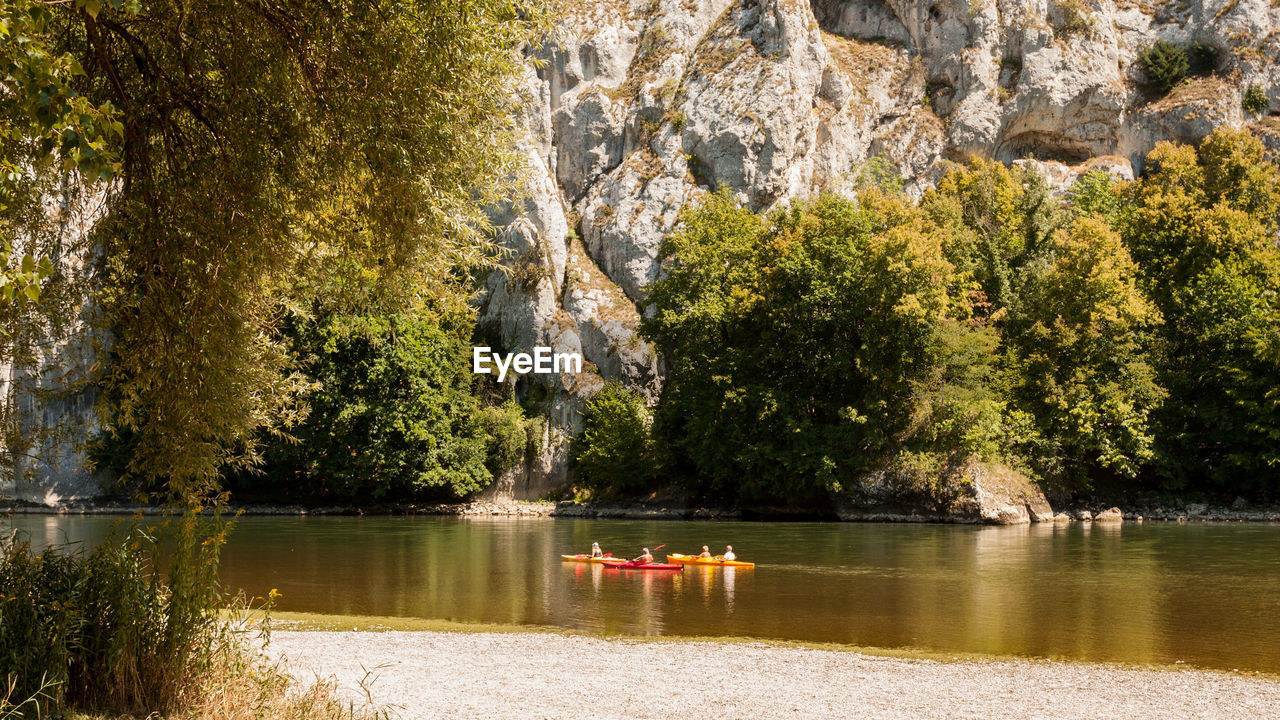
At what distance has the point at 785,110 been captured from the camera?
2105 inches

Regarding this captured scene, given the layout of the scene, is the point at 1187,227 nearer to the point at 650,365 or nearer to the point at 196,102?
the point at 650,365

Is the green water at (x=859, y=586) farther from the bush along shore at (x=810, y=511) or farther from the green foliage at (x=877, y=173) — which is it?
the green foliage at (x=877, y=173)

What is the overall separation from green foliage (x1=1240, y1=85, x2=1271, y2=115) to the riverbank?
25318mm

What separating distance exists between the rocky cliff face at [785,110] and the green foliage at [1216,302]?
1029 centimetres

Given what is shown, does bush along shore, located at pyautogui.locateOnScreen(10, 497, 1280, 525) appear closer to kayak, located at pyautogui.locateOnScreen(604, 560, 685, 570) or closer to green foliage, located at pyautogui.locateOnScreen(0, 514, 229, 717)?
kayak, located at pyautogui.locateOnScreen(604, 560, 685, 570)

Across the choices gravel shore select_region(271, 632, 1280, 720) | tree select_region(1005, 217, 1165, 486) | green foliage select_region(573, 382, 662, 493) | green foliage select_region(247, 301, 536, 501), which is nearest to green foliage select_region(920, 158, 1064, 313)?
tree select_region(1005, 217, 1165, 486)

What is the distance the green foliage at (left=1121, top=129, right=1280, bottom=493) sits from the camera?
37438 mm

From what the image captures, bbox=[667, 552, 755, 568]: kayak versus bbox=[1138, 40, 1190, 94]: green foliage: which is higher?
bbox=[1138, 40, 1190, 94]: green foliage

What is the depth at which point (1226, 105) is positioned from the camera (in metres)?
51.0

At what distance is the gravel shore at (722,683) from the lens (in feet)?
28.8

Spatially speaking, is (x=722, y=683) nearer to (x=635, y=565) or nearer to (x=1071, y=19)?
(x=635, y=565)

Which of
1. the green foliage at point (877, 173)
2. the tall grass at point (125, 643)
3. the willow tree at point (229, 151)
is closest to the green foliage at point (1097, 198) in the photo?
the green foliage at point (877, 173)

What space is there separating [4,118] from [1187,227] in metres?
45.2

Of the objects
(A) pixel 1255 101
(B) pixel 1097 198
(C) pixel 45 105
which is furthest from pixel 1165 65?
(C) pixel 45 105
